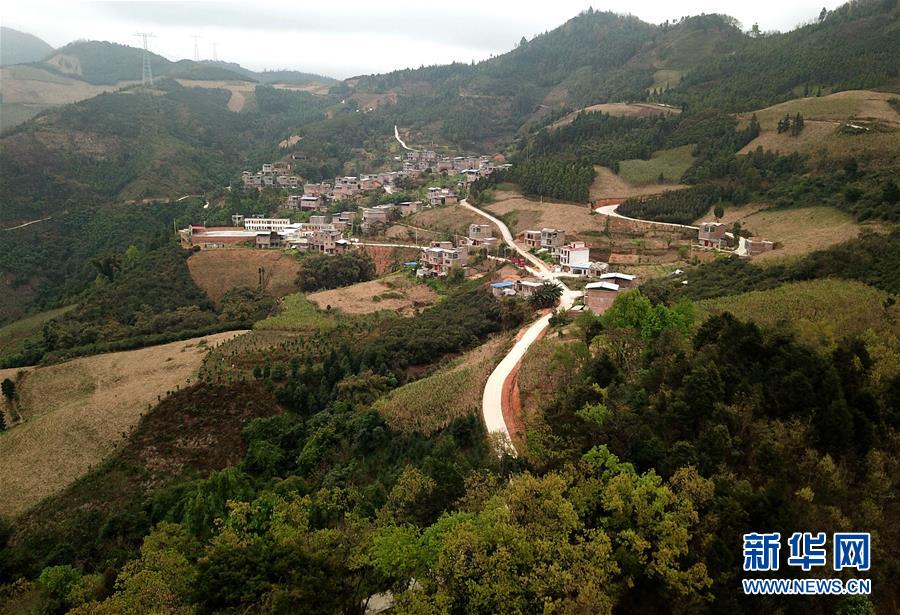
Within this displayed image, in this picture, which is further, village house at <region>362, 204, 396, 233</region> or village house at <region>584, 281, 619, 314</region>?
village house at <region>362, 204, 396, 233</region>

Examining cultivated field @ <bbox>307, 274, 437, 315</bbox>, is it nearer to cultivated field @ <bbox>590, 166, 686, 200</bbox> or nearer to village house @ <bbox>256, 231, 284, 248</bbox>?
village house @ <bbox>256, 231, 284, 248</bbox>

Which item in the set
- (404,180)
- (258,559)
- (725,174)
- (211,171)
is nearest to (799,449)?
(258,559)

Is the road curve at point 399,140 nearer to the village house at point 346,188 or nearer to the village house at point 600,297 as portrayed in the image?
the village house at point 346,188

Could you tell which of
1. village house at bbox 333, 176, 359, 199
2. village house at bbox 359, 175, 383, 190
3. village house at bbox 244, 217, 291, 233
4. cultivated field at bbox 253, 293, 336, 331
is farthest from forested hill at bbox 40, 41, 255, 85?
cultivated field at bbox 253, 293, 336, 331

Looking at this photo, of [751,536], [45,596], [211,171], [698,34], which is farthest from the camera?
[698,34]

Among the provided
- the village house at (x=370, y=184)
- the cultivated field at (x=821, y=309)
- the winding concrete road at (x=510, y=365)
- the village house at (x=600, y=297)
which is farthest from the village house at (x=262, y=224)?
the cultivated field at (x=821, y=309)

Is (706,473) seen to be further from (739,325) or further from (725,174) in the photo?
(725,174)
